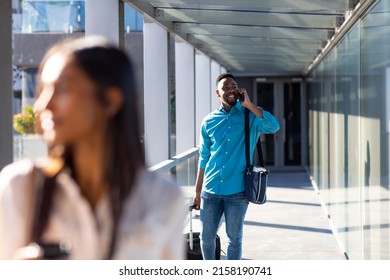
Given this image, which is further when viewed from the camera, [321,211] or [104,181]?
[321,211]

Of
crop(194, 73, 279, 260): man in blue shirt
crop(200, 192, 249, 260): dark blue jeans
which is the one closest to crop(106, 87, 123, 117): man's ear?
crop(194, 73, 279, 260): man in blue shirt

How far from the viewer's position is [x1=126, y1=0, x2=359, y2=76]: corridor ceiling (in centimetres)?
609

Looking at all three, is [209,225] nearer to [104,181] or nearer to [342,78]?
[342,78]

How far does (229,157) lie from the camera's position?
193 inches

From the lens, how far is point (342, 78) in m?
7.63

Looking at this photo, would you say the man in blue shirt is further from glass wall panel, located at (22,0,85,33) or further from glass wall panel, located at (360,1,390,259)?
glass wall panel, located at (22,0,85,33)

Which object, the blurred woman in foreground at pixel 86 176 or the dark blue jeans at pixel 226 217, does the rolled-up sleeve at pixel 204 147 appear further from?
the blurred woman in foreground at pixel 86 176

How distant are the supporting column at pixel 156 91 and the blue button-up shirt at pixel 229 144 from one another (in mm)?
3105

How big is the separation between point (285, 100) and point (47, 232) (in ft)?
57.8

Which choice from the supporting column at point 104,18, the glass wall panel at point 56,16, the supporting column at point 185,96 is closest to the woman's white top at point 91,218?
the supporting column at point 104,18

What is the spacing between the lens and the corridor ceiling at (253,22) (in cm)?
609

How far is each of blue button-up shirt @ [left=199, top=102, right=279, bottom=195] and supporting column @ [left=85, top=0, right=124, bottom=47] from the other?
80 centimetres

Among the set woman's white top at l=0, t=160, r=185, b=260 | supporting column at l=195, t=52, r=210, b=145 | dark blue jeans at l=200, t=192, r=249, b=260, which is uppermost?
supporting column at l=195, t=52, r=210, b=145

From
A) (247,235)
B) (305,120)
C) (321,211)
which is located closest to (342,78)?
(247,235)
